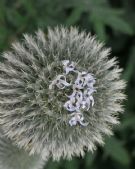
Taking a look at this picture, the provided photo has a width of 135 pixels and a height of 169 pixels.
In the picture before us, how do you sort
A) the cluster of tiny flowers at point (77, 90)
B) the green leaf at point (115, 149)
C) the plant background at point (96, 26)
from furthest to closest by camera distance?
the green leaf at point (115, 149)
the plant background at point (96, 26)
the cluster of tiny flowers at point (77, 90)

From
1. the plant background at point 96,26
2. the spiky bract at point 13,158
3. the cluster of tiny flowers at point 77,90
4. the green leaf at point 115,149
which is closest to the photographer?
the cluster of tiny flowers at point 77,90

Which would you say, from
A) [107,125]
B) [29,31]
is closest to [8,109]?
[107,125]

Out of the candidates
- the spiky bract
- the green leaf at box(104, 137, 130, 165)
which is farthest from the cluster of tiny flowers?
the green leaf at box(104, 137, 130, 165)

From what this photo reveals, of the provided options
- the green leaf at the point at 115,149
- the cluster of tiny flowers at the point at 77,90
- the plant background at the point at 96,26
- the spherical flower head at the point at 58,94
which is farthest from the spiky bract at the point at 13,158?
the green leaf at the point at 115,149

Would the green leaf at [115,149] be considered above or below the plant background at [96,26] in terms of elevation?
below

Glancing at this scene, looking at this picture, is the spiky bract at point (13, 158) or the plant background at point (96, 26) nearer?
the spiky bract at point (13, 158)

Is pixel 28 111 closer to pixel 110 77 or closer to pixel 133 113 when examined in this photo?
pixel 110 77

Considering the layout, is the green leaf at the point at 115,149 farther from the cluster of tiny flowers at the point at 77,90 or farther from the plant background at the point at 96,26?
the cluster of tiny flowers at the point at 77,90
